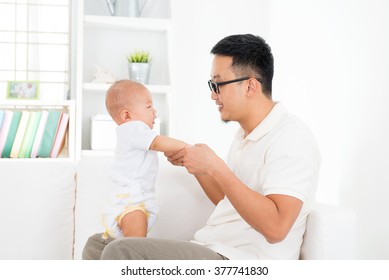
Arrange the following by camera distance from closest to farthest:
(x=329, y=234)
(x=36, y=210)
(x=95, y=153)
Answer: (x=329, y=234) → (x=36, y=210) → (x=95, y=153)

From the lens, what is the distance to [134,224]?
175cm

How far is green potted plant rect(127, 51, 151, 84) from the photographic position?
11.3 feet

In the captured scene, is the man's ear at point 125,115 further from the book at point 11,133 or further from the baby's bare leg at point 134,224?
the book at point 11,133

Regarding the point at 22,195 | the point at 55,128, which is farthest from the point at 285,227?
the point at 55,128

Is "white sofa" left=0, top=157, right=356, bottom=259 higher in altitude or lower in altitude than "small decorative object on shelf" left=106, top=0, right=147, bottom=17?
lower

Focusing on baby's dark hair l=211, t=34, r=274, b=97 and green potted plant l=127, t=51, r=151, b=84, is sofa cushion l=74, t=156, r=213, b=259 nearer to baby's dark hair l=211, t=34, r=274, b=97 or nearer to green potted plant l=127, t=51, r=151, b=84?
baby's dark hair l=211, t=34, r=274, b=97

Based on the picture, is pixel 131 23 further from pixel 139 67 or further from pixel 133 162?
pixel 133 162

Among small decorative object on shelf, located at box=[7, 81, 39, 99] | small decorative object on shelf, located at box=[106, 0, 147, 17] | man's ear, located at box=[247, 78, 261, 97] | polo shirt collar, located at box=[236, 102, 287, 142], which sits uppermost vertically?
small decorative object on shelf, located at box=[106, 0, 147, 17]

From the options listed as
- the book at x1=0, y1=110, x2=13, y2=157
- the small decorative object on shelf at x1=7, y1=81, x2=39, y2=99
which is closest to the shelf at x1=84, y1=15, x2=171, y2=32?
the small decorative object on shelf at x1=7, y1=81, x2=39, y2=99

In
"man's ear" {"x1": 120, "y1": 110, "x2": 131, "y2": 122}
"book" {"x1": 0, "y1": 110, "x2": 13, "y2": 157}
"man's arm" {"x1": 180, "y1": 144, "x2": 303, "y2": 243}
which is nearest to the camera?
"man's arm" {"x1": 180, "y1": 144, "x2": 303, "y2": 243}

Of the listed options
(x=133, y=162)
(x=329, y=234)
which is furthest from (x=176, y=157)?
(x=329, y=234)

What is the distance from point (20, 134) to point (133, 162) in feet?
5.05

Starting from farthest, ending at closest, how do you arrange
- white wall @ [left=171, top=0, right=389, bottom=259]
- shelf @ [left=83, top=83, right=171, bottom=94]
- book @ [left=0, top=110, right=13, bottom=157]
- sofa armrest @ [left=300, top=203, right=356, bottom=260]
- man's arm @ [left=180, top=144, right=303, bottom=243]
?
shelf @ [left=83, top=83, right=171, bottom=94] → book @ [left=0, top=110, right=13, bottom=157] → white wall @ [left=171, top=0, right=389, bottom=259] → sofa armrest @ [left=300, top=203, right=356, bottom=260] → man's arm @ [left=180, top=144, right=303, bottom=243]

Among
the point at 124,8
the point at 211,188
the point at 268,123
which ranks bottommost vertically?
the point at 211,188
